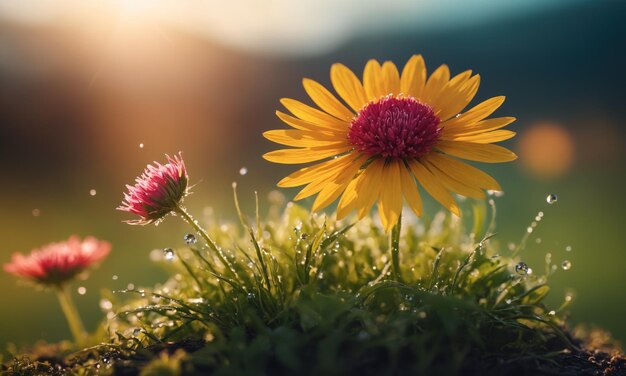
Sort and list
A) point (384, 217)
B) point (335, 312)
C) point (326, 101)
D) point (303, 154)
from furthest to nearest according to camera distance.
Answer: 1. point (326, 101)
2. point (303, 154)
3. point (384, 217)
4. point (335, 312)

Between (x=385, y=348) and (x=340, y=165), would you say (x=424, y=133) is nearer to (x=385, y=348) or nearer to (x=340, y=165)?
(x=340, y=165)

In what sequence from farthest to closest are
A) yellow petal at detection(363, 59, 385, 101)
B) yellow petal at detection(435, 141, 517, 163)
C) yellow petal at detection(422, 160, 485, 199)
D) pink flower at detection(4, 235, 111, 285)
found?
pink flower at detection(4, 235, 111, 285)
yellow petal at detection(363, 59, 385, 101)
yellow petal at detection(435, 141, 517, 163)
yellow petal at detection(422, 160, 485, 199)

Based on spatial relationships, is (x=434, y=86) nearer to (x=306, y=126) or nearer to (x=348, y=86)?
(x=348, y=86)

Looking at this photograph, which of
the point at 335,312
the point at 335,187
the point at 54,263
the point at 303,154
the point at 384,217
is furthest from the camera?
the point at 54,263

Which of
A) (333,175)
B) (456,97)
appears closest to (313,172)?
(333,175)

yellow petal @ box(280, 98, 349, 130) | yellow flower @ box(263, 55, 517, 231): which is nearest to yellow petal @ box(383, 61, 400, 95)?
yellow flower @ box(263, 55, 517, 231)

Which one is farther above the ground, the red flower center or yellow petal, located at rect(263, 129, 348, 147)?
yellow petal, located at rect(263, 129, 348, 147)

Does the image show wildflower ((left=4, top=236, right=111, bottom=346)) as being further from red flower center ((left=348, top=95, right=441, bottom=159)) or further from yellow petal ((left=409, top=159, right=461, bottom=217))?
yellow petal ((left=409, top=159, right=461, bottom=217))

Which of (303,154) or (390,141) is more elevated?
(303,154)
